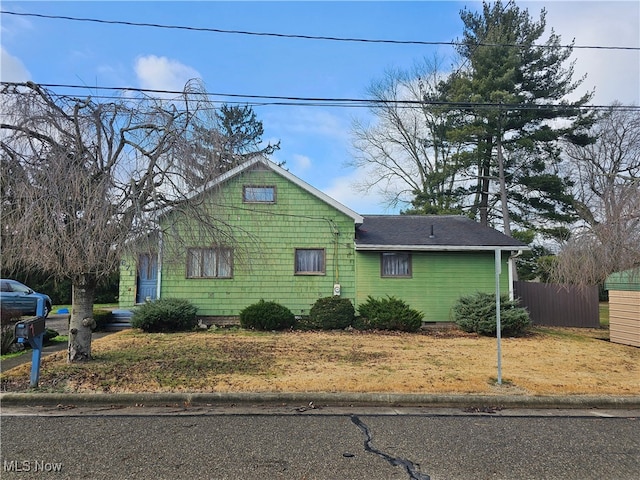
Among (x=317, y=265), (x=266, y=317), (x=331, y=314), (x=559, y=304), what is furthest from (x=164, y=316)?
(x=559, y=304)

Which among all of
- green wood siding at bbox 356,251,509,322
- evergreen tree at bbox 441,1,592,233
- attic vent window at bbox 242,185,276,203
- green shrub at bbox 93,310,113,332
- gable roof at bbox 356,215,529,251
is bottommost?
green shrub at bbox 93,310,113,332

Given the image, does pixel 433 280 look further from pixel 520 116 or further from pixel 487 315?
pixel 520 116

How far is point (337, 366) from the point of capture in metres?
7.93

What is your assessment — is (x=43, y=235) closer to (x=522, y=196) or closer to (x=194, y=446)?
(x=194, y=446)

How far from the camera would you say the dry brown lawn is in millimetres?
6418

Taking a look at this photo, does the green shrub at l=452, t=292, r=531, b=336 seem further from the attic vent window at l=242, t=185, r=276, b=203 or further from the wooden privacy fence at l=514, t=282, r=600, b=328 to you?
the attic vent window at l=242, t=185, r=276, b=203

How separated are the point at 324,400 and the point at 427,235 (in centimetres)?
1038

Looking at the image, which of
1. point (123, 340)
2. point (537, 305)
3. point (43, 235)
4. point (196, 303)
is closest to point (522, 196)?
point (537, 305)

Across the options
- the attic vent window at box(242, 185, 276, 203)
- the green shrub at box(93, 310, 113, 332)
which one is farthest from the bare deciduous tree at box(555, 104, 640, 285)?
the green shrub at box(93, 310, 113, 332)

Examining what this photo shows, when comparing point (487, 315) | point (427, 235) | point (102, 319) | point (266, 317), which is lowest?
point (102, 319)

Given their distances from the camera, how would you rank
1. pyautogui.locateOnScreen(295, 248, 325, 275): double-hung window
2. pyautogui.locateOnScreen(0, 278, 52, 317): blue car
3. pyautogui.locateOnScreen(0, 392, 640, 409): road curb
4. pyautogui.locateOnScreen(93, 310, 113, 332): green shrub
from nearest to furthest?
1. pyautogui.locateOnScreen(0, 392, 640, 409): road curb
2. pyautogui.locateOnScreen(93, 310, 113, 332): green shrub
3. pyautogui.locateOnScreen(295, 248, 325, 275): double-hung window
4. pyautogui.locateOnScreen(0, 278, 52, 317): blue car

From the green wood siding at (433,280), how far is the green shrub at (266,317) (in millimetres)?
2610

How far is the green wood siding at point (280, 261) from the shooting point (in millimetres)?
14297

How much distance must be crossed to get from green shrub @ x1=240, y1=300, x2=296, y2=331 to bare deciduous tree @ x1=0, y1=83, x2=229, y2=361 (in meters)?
5.93
